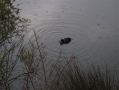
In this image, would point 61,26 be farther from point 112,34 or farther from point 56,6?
point 112,34

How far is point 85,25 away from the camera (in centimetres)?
516

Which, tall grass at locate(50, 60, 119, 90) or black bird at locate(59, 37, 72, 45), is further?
black bird at locate(59, 37, 72, 45)

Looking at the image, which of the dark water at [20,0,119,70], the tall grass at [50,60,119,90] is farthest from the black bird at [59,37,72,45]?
the tall grass at [50,60,119,90]

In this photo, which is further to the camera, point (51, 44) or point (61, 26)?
point (61, 26)

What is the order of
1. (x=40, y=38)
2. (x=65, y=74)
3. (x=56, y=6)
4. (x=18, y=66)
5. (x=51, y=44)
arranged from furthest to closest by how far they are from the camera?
(x=56, y=6)
(x=51, y=44)
(x=40, y=38)
(x=18, y=66)
(x=65, y=74)

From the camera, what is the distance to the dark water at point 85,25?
4.74 meters

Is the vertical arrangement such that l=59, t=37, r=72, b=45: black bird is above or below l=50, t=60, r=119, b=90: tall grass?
below

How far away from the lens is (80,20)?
5.14 meters

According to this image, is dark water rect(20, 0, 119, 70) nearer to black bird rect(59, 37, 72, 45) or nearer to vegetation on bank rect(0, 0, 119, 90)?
black bird rect(59, 37, 72, 45)

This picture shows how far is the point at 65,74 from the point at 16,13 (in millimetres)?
740

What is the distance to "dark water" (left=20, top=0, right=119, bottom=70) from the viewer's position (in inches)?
187

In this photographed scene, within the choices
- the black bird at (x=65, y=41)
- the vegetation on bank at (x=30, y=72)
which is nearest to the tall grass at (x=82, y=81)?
the vegetation on bank at (x=30, y=72)

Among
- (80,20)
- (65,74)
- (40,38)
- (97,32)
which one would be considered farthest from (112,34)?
(65,74)

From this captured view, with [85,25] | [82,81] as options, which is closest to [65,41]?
[85,25]
